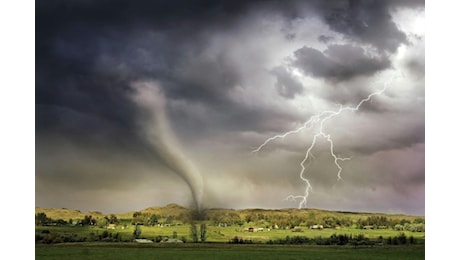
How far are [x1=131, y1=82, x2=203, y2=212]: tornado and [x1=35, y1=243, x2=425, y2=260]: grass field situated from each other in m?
0.38

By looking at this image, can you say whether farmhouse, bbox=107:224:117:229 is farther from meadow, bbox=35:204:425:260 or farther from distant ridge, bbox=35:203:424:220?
distant ridge, bbox=35:203:424:220

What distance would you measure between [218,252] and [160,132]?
112 cm

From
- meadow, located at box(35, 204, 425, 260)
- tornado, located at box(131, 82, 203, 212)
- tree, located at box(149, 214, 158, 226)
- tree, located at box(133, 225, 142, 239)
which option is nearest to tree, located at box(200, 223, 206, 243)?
meadow, located at box(35, 204, 425, 260)

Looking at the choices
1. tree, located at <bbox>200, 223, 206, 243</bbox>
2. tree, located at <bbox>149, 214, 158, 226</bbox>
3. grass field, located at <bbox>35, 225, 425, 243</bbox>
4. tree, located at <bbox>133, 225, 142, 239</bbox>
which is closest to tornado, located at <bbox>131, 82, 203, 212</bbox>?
tree, located at <bbox>200, 223, 206, 243</bbox>

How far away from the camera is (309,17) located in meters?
5.08

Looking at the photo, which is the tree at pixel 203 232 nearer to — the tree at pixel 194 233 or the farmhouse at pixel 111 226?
the tree at pixel 194 233

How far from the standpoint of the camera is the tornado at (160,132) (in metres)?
5.00

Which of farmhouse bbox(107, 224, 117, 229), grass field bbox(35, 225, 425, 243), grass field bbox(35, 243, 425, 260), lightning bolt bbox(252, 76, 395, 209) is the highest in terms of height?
lightning bolt bbox(252, 76, 395, 209)

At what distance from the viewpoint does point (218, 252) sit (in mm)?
4996

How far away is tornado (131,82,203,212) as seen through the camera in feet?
16.4

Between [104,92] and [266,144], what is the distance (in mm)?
1438

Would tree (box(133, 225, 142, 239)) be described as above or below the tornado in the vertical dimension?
below
